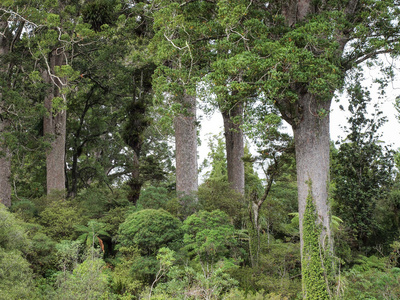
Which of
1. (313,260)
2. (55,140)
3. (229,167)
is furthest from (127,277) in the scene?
(55,140)

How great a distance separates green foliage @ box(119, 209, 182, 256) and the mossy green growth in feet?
11.2

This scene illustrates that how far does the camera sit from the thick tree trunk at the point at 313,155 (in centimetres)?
907

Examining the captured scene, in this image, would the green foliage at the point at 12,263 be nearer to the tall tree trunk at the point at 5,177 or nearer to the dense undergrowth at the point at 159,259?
the dense undergrowth at the point at 159,259

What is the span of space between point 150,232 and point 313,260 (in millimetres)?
4111

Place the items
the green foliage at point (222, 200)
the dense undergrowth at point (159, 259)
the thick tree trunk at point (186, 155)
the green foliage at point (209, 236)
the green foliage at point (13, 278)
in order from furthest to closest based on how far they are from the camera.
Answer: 1. the thick tree trunk at point (186, 155)
2. the green foliage at point (222, 200)
3. the green foliage at point (209, 236)
4. the dense undergrowth at point (159, 259)
5. the green foliage at point (13, 278)

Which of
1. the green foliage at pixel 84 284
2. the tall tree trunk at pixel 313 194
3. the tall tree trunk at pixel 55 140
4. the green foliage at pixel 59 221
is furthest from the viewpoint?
the tall tree trunk at pixel 55 140

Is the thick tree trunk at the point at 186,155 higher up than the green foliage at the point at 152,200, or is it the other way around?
the thick tree trunk at the point at 186,155

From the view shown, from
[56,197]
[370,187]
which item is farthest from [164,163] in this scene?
[370,187]

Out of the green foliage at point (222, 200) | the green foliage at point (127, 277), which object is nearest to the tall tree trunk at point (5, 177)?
the green foliage at point (127, 277)

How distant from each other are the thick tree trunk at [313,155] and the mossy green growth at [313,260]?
29cm

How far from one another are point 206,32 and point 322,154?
4.24 m

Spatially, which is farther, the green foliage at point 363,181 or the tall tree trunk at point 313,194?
the green foliage at point 363,181

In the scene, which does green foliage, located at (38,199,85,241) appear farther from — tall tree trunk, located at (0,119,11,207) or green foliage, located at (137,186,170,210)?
tall tree trunk, located at (0,119,11,207)

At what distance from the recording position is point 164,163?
83.3 feet
